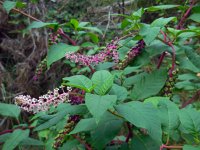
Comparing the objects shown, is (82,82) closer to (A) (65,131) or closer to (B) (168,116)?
(A) (65,131)

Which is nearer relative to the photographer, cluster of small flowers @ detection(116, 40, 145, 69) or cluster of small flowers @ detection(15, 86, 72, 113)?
cluster of small flowers @ detection(15, 86, 72, 113)

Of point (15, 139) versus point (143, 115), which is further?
point (15, 139)

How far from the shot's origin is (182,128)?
3.34 feet

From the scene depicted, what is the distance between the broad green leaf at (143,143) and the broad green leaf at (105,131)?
82 millimetres

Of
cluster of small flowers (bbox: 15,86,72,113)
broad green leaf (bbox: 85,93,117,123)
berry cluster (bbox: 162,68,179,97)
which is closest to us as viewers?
broad green leaf (bbox: 85,93,117,123)

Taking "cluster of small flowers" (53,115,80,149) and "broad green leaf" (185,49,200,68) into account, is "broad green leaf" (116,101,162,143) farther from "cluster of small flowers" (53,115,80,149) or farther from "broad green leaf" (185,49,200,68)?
"broad green leaf" (185,49,200,68)

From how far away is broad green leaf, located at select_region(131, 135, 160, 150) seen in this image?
0.97 meters

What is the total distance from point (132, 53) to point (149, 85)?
0.51 ft

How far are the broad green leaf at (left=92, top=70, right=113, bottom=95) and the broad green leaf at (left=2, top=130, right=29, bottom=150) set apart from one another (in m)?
0.47

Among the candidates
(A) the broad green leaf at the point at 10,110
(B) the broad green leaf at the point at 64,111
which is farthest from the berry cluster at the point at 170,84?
(A) the broad green leaf at the point at 10,110

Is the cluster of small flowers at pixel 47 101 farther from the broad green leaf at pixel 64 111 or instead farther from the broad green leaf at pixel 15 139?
the broad green leaf at pixel 15 139

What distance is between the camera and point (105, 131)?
938 millimetres

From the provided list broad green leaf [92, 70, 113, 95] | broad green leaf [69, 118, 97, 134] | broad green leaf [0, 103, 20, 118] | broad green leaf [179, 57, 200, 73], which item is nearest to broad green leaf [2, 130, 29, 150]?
broad green leaf [0, 103, 20, 118]

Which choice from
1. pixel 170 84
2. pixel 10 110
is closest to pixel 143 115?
pixel 170 84
